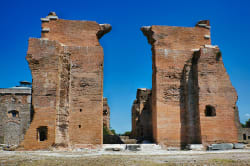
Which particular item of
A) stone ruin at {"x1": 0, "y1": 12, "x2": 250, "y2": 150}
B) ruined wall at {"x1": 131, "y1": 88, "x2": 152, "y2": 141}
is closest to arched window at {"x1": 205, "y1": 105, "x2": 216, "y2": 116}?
stone ruin at {"x1": 0, "y1": 12, "x2": 250, "y2": 150}

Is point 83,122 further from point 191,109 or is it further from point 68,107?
point 191,109

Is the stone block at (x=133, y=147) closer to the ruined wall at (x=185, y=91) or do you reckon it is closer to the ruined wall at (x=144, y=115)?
the ruined wall at (x=185, y=91)

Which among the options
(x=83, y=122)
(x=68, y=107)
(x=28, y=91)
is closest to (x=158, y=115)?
(x=83, y=122)

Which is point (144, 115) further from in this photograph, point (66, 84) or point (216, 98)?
point (66, 84)

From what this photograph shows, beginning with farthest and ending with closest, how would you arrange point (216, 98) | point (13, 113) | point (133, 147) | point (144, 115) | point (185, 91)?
1. point (13, 113)
2. point (144, 115)
3. point (185, 91)
4. point (216, 98)
5. point (133, 147)

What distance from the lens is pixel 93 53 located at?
11.2 m

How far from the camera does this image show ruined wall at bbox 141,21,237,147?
10.7 m

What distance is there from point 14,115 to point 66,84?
56.1 feet

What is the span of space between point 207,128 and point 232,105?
1593 millimetres

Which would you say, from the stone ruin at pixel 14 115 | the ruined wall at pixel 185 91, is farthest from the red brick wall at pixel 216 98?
the stone ruin at pixel 14 115

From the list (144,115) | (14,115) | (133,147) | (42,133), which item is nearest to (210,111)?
(144,115)

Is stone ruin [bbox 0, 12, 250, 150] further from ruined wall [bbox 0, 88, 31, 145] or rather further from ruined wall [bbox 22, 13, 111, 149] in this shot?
ruined wall [bbox 0, 88, 31, 145]

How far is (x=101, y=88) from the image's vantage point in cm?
1080

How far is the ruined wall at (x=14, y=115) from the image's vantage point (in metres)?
24.7
